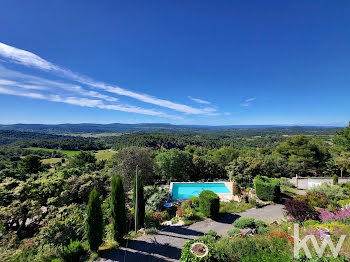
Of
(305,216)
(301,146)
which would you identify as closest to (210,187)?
(305,216)

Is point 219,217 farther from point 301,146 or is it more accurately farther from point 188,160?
point 301,146

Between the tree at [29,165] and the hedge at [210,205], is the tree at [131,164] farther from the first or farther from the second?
the tree at [29,165]

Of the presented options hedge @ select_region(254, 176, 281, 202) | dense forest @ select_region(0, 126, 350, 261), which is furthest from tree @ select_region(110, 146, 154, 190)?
hedge @ select_region(254, 176, 281, 202)

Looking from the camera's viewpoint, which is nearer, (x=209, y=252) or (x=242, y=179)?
(x=209, y=252)

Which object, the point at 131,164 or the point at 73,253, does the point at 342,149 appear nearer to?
the point at 131,164

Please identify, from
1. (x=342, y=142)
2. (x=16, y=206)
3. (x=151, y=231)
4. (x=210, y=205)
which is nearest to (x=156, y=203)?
(x=151, y=231)

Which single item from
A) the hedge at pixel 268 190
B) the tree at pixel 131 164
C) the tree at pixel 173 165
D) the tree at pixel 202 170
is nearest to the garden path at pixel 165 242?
the hedge at pixel 268 190
